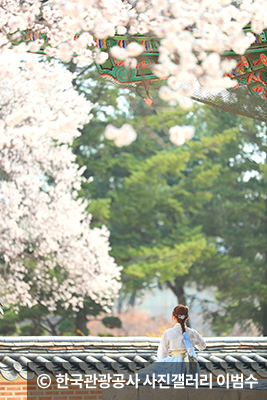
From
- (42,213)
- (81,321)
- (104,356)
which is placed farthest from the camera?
(81,321)

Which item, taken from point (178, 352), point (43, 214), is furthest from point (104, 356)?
point (43, 214)

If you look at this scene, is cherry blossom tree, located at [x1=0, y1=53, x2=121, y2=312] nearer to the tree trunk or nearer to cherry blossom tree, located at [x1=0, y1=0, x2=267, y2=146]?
the tree trunk

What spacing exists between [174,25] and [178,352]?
10.2ft

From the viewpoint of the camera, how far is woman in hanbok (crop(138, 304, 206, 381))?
448cm

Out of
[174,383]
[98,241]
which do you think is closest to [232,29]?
[174,383]

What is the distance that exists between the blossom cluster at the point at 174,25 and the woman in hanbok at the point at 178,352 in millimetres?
2436

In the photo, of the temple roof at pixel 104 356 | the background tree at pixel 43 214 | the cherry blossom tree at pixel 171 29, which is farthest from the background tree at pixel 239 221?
the cherry blossom tree at pixel 171 29

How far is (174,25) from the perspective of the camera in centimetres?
320

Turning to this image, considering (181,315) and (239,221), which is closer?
(181,315)

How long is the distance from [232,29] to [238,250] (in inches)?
497

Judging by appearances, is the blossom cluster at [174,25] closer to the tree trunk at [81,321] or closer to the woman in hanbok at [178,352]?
the woman in hanbok at [178,352]

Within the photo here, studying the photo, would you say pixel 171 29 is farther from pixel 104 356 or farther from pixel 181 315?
pixel 104 356

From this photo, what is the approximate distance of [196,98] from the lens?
3.92 meters

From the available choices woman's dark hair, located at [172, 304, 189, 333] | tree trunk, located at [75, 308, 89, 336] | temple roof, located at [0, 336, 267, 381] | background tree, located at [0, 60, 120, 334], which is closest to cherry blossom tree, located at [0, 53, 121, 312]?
background tree, located at [0, 60, 120, 334]
